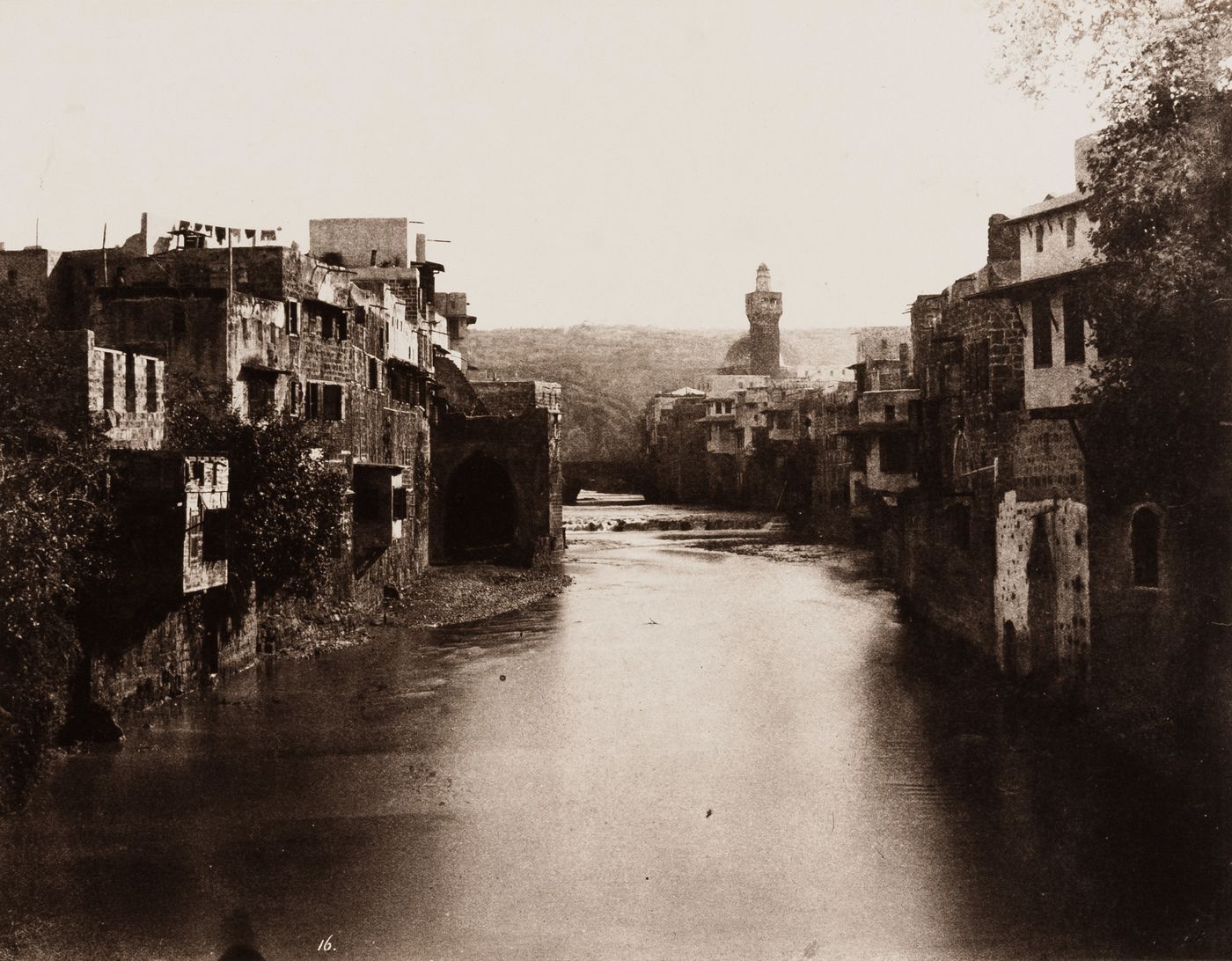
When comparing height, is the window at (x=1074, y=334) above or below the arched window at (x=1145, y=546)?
above

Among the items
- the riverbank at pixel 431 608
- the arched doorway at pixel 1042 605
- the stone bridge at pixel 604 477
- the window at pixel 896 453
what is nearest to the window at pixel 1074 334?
the arched doorway at pixel 1042 605

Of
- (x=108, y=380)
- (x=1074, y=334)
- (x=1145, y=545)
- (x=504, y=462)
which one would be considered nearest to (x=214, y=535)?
(x=108, y=380)

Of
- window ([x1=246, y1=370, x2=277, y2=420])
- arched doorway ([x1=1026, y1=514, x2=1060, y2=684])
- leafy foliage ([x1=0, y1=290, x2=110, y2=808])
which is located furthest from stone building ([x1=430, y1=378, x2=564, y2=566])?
leafy foliage ([x1=0, y1=290, x2=110, y2=808])

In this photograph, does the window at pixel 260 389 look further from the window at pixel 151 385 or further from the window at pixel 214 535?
the window at pixel 214 535

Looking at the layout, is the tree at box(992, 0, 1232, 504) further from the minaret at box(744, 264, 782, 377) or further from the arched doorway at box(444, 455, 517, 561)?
the minaret at box(744, 264, 782, 377)

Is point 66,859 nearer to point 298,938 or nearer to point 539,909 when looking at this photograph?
point 298,938
